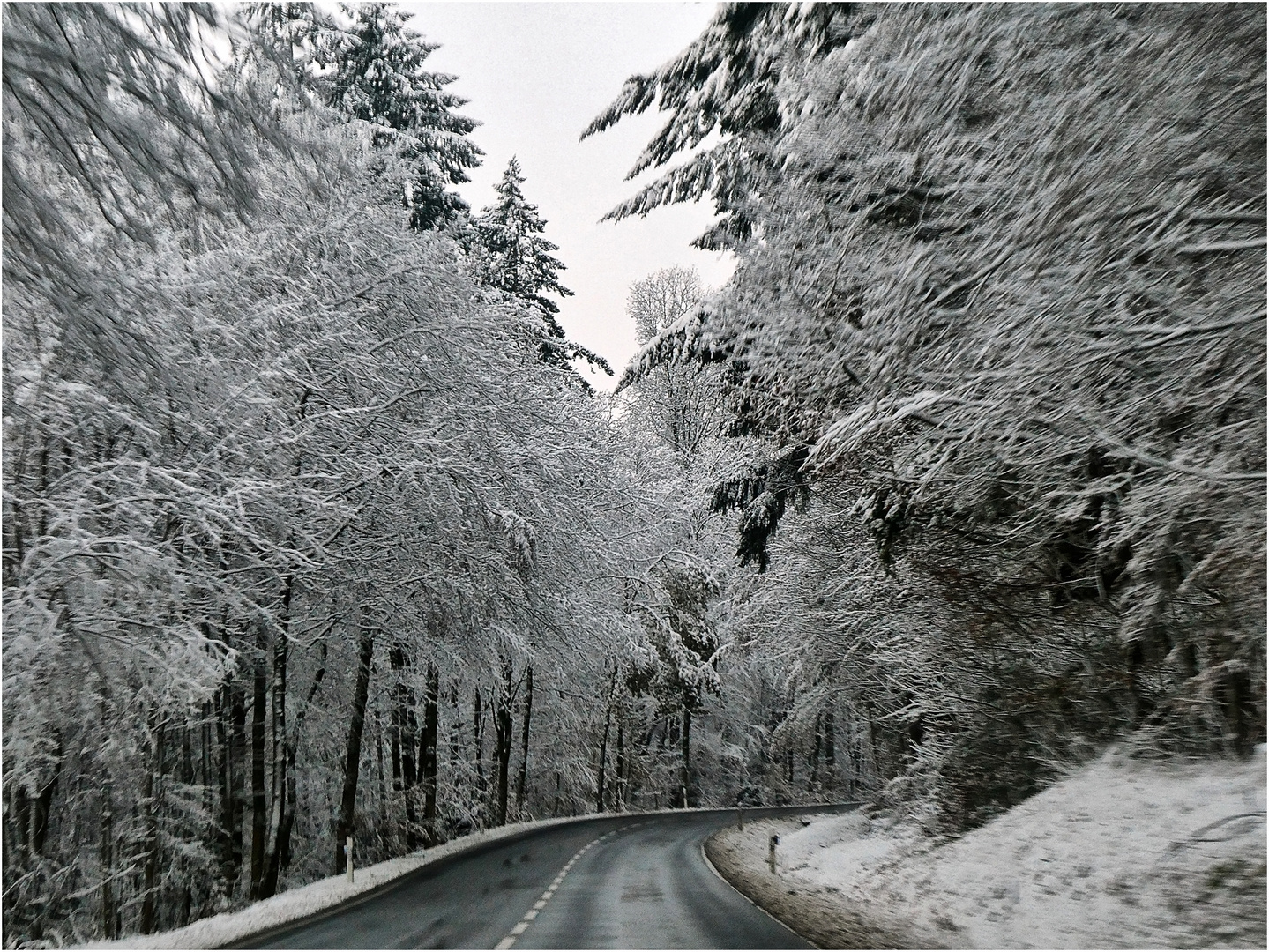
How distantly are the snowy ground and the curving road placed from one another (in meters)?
1.08

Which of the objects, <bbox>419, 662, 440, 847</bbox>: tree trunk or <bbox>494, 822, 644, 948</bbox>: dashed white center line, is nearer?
<bbox>494, 822, 644, 948</bbox>: dashed white center line

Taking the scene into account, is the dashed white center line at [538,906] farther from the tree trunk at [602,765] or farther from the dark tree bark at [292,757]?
the tree trunk at [602,765]

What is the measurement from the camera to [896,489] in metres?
10.1

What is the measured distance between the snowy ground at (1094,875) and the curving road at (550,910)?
108cm

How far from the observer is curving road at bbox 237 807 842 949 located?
997 centimetres

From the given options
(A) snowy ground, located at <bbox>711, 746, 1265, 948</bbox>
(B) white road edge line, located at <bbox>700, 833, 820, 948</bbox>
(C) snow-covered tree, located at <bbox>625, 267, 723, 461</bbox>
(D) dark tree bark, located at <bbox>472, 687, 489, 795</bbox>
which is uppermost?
(C) snow-covered tree, located at <bbox>625, 267, 723, 461</bbox>

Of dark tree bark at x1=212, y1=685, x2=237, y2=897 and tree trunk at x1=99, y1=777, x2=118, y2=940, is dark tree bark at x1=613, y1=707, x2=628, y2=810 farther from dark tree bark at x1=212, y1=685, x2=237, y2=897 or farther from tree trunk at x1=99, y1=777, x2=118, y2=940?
tree trunk at x1=99, y1=777, x2=118, y2=940

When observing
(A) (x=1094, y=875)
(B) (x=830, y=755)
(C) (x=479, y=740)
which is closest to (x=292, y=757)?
(C) (x=479, y=740)

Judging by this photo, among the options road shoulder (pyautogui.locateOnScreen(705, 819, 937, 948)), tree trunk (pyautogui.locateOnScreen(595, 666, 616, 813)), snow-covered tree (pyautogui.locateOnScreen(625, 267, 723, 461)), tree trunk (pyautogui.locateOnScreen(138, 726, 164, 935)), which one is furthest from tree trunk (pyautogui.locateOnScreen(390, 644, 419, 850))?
snow-covered tree (pyautogui.locateOnScreen(625, 267, 723, 461))

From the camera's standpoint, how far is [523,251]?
30828 millimetres

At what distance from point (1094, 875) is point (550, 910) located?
668 cm

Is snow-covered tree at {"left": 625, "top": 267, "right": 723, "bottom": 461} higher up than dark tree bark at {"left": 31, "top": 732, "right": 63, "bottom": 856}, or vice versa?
snow-covered tree at {"left": 625, "top": 267, "right": 723, "bottom": 461}

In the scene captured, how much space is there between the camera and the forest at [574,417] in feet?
20.5

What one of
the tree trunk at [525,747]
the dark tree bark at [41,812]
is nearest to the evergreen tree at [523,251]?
the tree trunk at [525,747]
